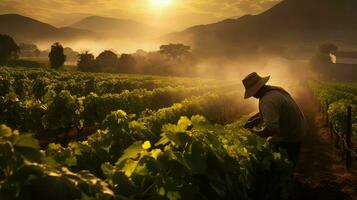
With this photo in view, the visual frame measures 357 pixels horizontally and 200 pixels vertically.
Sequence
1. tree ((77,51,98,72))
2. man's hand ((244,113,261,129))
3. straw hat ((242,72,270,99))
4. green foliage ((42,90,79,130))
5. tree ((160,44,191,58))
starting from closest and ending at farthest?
straw hat ((242,72,270,99)) → man's hand ((244,113,261,129)) → green foliage ((42,90,79,130)) → tree ((77,51,98,72)) → tree ((160,44,191,58))

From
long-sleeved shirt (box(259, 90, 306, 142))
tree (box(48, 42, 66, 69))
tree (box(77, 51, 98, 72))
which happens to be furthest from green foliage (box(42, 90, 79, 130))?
tree (box(48, 42, 66, 69))

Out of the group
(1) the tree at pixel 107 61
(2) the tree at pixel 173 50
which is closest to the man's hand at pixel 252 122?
(1) the tree at pixel 107 61

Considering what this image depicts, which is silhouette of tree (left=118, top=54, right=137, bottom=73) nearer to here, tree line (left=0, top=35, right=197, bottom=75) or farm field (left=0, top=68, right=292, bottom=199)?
tree line (left=0, top=35, right=197, bottom=75)

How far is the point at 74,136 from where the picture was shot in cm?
1959

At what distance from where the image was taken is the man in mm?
7016

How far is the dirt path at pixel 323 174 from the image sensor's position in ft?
33.4

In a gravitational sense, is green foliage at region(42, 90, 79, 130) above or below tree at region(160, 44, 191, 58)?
below

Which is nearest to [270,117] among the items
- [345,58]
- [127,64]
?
[127,64]

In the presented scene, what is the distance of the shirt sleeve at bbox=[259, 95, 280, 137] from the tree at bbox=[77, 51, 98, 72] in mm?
91131

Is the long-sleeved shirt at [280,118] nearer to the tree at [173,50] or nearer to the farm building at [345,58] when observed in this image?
the farm building at [345,58]

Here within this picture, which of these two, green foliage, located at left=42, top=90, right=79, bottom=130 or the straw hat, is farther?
green foliage, located at left=42, top=90, right=79, bottom=130

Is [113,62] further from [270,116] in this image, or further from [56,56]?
[270,116]

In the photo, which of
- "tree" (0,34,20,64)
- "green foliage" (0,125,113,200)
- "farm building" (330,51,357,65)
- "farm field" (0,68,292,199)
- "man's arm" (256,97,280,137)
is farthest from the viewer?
"farm building" (330,51,357,65)

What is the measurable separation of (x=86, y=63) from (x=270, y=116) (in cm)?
9558
